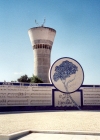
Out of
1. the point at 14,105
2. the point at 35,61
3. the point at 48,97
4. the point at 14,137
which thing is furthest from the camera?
the point at 35,61

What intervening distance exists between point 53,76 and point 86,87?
6634 mm

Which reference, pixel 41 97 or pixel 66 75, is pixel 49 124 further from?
pixel 66 75

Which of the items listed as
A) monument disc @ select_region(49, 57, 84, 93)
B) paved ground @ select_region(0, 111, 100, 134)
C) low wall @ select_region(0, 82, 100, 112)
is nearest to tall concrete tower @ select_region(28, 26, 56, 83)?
monument disc @ select_region(49, 57, 84, 93)

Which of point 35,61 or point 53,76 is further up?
point 35,61

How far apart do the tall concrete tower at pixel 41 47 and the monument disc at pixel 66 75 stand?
909 inches

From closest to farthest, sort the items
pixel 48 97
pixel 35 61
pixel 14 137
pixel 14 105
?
pixel 14 137, pixel 14 105, pixel 48 97, pixel 35 61

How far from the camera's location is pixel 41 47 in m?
58.3

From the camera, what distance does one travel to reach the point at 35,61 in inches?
2368

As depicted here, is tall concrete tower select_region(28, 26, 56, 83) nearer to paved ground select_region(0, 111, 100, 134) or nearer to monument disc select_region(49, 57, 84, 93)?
monument disc select_region(49, 57, 84, 93)

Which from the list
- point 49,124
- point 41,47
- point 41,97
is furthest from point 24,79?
point 49,124

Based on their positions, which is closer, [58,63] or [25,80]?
[58,63]

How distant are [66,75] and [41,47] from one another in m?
24.1

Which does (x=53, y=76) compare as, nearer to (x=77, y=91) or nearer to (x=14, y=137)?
(x=77, y=91)

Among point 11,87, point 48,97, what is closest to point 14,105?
point 11,87
